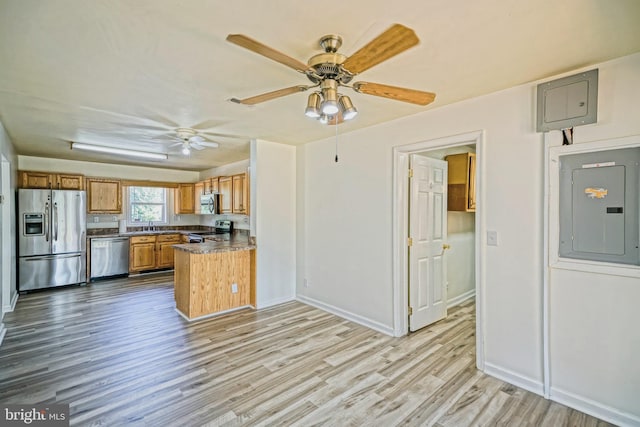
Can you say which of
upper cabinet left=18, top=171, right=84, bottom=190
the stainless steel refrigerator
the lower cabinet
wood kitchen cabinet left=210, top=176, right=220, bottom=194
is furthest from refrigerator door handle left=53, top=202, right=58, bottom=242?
wood kitchen cabinet left=210, top=176, right=220, bottom=194

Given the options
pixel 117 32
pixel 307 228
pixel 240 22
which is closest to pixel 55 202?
pixel 307 228

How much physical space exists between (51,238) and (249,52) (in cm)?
565

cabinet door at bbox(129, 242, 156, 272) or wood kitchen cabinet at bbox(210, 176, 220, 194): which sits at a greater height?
wood kitchen cabinet at bbox(210, 176, 220, 194)

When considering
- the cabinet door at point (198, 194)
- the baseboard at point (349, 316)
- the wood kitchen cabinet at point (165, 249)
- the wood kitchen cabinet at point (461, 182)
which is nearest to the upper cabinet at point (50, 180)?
the wood kitchen cabinet at point (165, 249)

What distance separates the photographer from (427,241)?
3.73 metres

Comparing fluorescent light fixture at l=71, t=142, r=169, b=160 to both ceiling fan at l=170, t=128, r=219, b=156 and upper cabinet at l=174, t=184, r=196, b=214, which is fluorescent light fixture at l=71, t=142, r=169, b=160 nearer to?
ceiling fan at l=170, t=128, r=219, b=156

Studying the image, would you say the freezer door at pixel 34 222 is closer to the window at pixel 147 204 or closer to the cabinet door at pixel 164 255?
the window at pixel 147 204

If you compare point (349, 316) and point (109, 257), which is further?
point (109, 257)

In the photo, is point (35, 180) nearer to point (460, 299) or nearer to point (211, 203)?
point (211, 203)

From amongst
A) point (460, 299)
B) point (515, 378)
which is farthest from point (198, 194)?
point (515, 378)

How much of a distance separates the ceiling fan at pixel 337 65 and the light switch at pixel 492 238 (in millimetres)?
1359

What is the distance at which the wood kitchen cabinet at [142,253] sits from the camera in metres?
6.36

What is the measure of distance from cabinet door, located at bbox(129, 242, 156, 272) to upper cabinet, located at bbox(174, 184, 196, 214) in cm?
109

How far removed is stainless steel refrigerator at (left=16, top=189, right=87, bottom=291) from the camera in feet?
16.5
